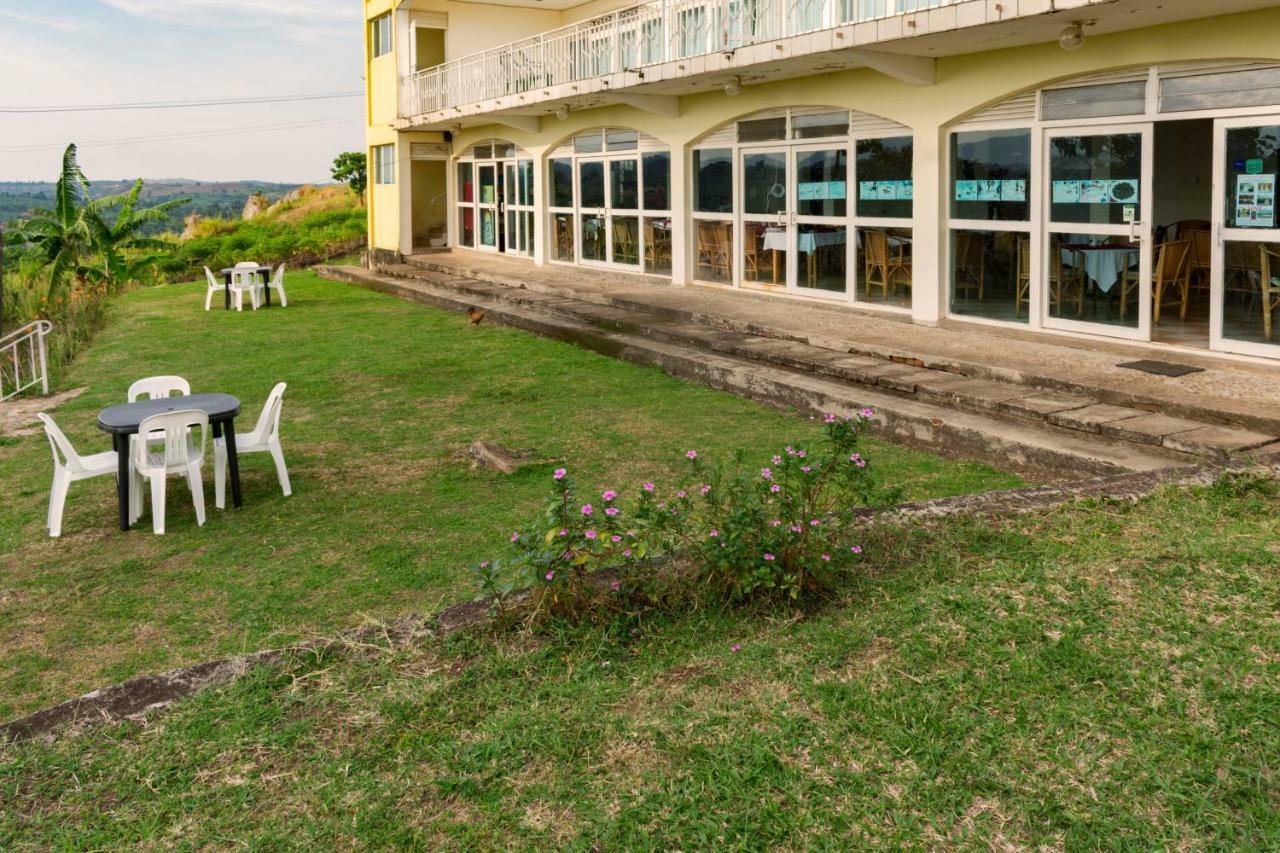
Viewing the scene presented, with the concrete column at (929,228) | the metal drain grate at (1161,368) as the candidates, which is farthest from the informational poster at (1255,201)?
the concrete column at (929,228)

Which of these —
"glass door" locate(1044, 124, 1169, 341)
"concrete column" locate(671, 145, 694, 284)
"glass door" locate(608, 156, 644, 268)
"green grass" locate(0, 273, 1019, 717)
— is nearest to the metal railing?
"green grass" locate(0, 273, 1019, 717)

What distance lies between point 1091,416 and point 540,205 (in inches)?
595

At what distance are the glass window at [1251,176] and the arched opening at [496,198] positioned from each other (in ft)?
48.9

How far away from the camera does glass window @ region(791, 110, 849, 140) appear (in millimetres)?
13566

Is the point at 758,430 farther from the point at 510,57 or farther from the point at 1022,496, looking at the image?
the point at 510,57

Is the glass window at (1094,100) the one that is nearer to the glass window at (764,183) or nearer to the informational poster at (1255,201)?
the informational poster at (1255,201)

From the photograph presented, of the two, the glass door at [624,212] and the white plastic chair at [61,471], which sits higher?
the glass door at [624,212]

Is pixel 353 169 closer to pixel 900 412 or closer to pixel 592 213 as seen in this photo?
pixel 592 213

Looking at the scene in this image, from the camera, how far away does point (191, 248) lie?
33.3 meters

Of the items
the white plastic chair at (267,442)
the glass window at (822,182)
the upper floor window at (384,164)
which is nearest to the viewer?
the white plastic chair at (267,442)

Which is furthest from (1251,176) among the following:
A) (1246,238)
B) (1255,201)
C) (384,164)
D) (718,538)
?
(384,164)

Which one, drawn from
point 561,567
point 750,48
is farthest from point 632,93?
point 561,567

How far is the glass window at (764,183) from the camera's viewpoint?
14.8 metres

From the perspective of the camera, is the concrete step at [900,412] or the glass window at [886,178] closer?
the concrete step at [900,412]
